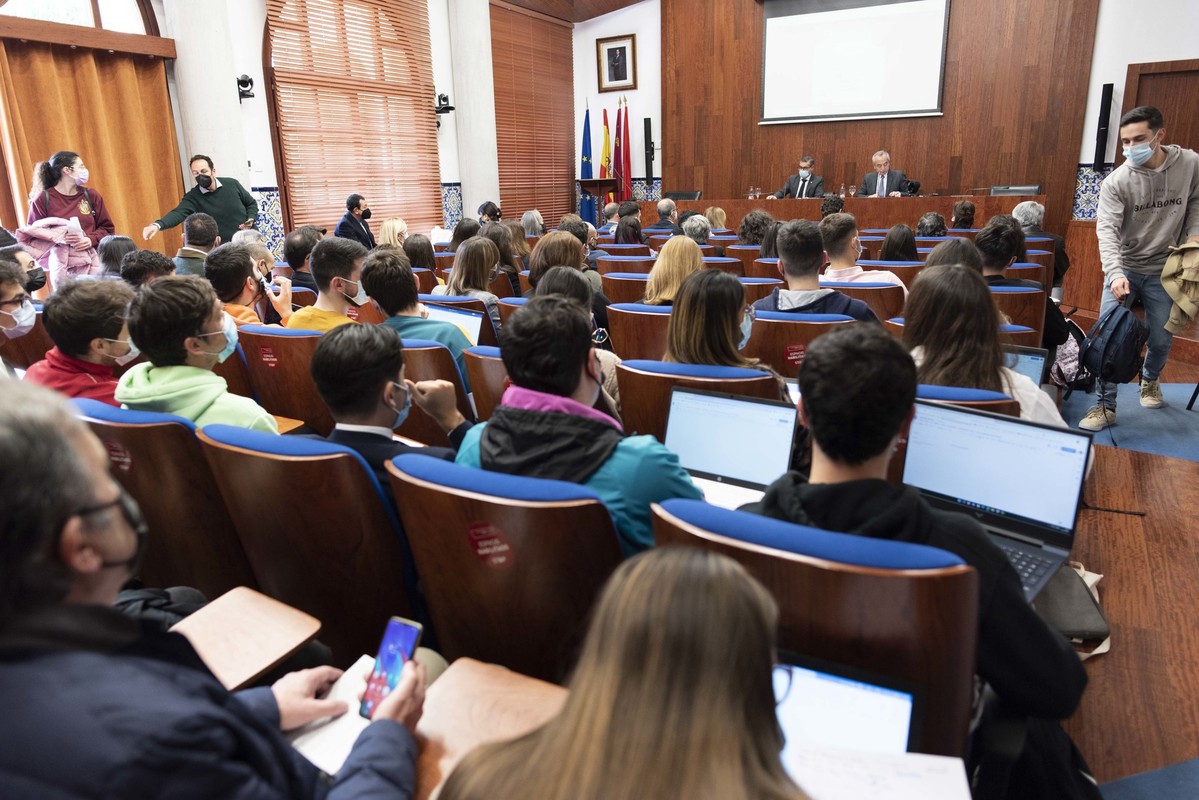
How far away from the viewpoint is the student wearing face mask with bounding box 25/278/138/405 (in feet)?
7.29

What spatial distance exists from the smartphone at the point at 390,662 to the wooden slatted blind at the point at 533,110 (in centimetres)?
1009

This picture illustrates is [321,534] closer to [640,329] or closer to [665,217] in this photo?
[640,329]

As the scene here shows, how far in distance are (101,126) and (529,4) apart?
631 cm

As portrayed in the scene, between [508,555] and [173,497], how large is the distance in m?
1.01

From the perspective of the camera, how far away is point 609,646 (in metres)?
0.67

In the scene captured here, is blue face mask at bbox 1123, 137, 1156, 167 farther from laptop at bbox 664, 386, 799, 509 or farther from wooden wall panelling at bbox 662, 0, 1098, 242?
wooden wall panelling at bbox 662, 0, 1098, 242

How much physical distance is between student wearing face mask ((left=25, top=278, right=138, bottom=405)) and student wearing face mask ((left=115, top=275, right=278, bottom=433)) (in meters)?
0.17

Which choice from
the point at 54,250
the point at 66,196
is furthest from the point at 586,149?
the point at 54,250

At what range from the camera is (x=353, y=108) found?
28.6 feet

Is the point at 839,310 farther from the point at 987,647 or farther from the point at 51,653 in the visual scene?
the point at 51,653

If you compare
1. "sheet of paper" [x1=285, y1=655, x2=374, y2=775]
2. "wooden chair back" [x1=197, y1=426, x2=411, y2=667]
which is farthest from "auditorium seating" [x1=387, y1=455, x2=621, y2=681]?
"sheet of paper" [x1=285, y1=655, x2=374, y2=775]

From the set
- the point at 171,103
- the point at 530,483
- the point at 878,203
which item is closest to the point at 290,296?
the point at 530,483

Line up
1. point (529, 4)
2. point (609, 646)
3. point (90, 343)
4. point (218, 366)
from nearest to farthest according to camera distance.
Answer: point (609, 646) → point (90, 343) → point (218, 366) → point (529, 4)

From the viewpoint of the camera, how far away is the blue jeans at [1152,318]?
4266 mm
